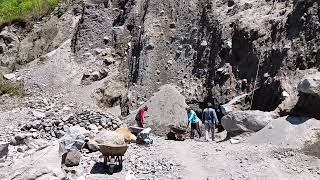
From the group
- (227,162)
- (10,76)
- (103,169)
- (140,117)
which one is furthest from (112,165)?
(10,76)

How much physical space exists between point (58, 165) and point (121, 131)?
397cm

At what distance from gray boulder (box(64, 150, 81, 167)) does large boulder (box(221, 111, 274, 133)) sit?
16.8ft

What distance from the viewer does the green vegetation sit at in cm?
3416

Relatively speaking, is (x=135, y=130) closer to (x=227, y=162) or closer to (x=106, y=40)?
(x=227, y=162)

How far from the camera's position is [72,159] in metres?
14.9

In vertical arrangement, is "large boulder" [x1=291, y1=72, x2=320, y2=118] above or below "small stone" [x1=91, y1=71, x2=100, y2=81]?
above

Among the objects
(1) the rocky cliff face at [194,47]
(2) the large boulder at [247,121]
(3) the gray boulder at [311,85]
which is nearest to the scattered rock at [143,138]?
(2) the large boulder at [247,121]

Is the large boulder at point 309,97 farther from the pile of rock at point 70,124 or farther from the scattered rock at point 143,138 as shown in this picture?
the pile of rock at point 70,124

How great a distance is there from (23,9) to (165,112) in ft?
66.1

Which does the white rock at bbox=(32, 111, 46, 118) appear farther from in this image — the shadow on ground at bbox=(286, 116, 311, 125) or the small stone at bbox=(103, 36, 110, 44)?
the shadow on ground at bbox=(286, 116, 311, 125)

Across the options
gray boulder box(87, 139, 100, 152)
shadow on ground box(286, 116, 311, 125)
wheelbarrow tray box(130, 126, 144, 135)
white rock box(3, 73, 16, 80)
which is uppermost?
shadow on ground box(286, 116, 311, 125)

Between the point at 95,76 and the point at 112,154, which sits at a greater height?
the point at 112,154

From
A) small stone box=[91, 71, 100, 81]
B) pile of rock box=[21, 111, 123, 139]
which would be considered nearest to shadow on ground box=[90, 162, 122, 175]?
pile of rock box=[21, 111, 123, 139]

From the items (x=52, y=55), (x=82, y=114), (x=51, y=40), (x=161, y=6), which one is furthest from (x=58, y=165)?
(x=51, y=40)
